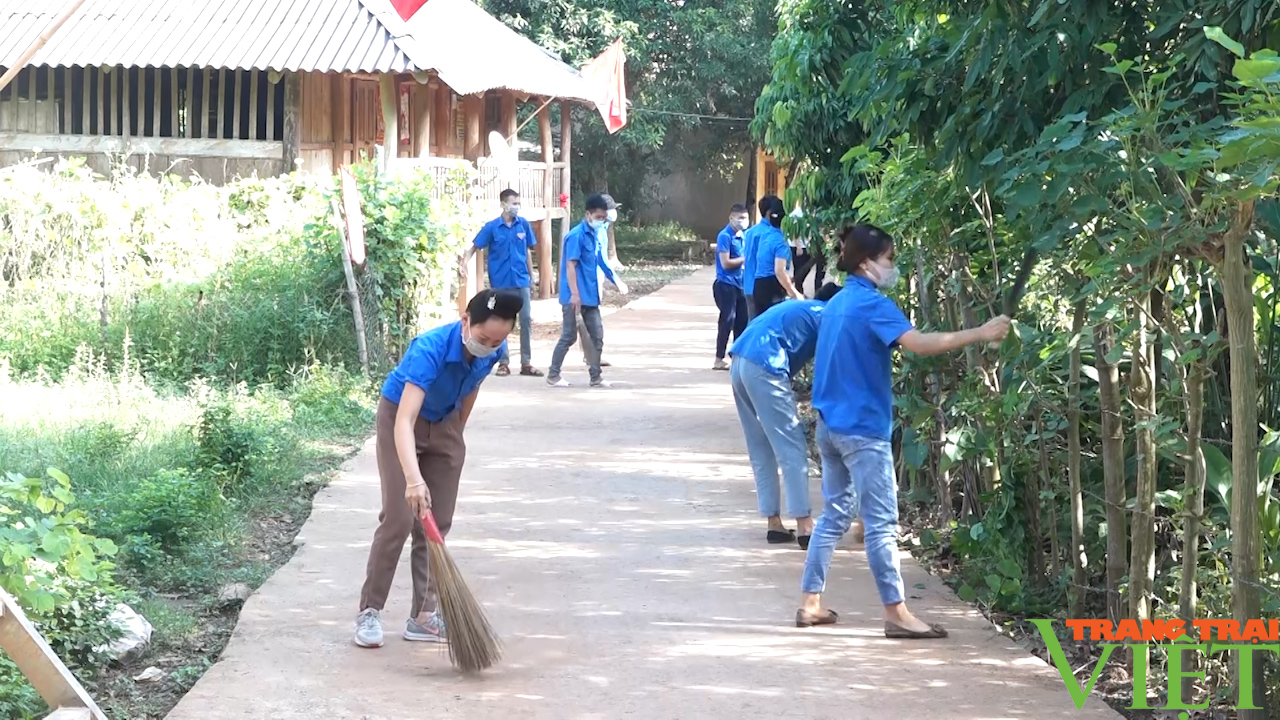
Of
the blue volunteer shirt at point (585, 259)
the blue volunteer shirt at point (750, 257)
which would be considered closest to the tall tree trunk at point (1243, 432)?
the blue volunteer shirt at point (750, 257)

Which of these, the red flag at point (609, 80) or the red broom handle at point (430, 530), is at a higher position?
the red flag at point (609, 80)

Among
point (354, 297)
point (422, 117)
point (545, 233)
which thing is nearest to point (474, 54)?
point (422, 117)

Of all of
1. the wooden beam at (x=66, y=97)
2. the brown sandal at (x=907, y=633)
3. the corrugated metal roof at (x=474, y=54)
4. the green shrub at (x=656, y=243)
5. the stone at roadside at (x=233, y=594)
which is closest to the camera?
the brown sandal at (x=907, y=633)

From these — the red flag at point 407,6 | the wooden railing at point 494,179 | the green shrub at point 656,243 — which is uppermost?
the red flag at point 407,6

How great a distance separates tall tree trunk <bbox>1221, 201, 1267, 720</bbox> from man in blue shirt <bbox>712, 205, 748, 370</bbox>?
9.38m

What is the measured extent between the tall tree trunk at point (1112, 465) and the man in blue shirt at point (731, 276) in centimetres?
829

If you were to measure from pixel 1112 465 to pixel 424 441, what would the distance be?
268 centimetres

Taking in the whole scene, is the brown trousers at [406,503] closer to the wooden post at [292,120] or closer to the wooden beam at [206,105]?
the wooden post at [292,120]

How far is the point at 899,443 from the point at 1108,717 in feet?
12.6

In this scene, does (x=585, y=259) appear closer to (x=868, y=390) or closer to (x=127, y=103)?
(x=868, y=390)

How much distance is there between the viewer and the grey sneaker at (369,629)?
549cm

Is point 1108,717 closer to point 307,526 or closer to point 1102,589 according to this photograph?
point 1102,589

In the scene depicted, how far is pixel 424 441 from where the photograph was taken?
5.56 m

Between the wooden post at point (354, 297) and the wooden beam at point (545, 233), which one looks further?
the wooden beam at point (545, 233)
